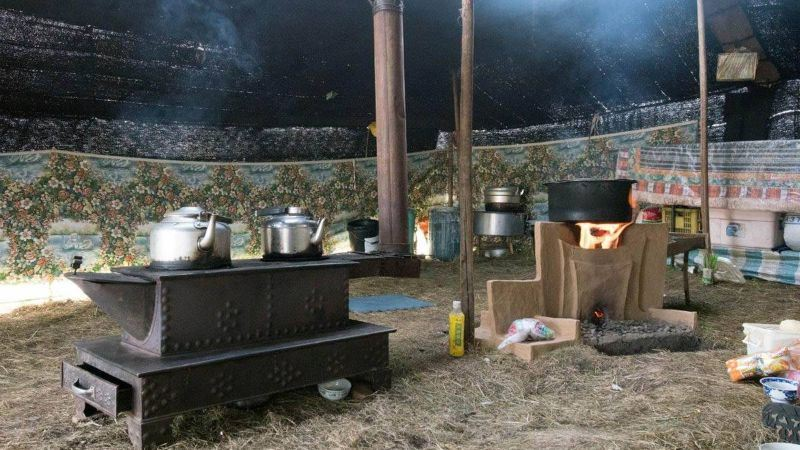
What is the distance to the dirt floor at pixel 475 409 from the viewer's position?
2.48m

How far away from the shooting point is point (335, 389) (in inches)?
119

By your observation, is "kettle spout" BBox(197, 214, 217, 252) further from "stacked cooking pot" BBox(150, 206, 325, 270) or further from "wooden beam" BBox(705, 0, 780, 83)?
"wooden beam" BBox(705, 0, 780, 83)

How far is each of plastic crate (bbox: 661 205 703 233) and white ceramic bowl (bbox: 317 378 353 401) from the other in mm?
6329

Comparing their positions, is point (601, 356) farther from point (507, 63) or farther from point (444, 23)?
point (507, 63)

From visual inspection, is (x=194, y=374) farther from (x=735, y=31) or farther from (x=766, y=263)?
(x=735, y=31)

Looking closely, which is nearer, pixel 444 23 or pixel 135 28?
pixel 135 28

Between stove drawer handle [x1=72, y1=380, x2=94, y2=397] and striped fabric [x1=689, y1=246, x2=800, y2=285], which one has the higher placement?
striped fabric [x1=689, y1=246, x2=800, y2=285]

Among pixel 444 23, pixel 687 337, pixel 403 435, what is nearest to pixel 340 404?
pixel 403 435

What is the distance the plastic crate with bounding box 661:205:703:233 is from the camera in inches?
297

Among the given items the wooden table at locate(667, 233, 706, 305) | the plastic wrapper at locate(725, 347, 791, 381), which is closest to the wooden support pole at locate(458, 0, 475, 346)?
the plastic wrapper at locate(725, 347, 791, 381)

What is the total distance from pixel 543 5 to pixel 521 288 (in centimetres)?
410

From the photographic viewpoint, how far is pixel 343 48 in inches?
267

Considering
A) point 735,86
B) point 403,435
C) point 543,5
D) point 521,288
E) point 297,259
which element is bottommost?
point 403,435

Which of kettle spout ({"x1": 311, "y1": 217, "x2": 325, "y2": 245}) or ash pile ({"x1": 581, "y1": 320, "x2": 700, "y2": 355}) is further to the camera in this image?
ash pile ({"x1": 581, "y1": 320, "x2": 700, "y2": 355})
